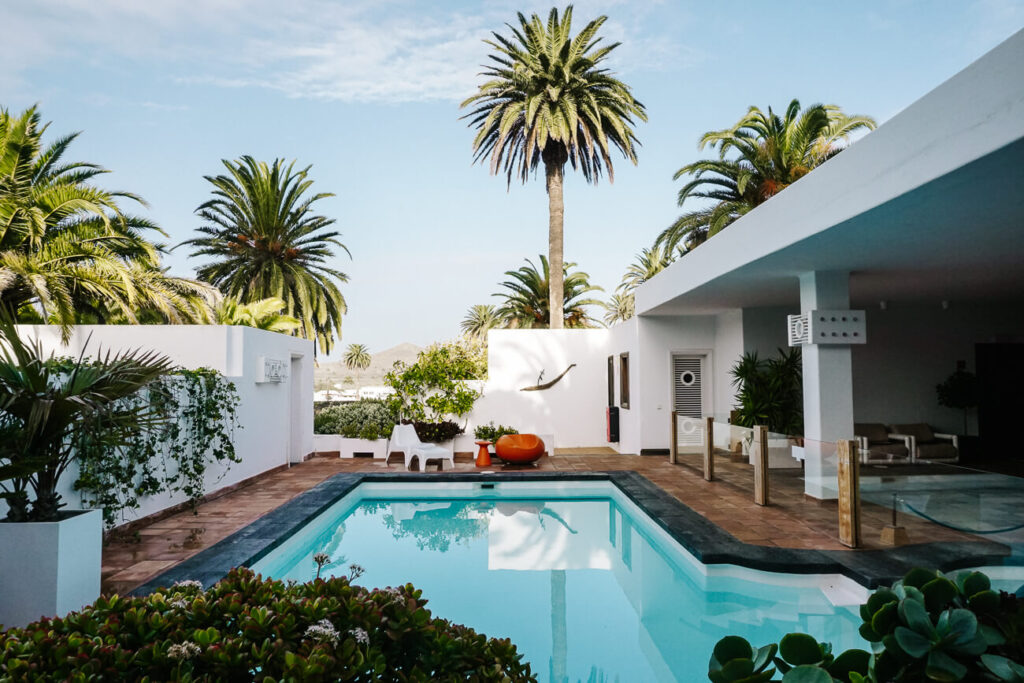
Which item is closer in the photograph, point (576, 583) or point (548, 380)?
point (576, 583)

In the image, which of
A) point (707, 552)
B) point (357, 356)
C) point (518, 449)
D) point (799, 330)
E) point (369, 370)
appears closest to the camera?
point (707, 552)

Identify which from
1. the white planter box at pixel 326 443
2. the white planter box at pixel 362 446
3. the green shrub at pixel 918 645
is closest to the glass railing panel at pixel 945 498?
the green shrub at pixel 918 645

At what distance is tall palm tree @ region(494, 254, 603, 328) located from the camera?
24.2 m

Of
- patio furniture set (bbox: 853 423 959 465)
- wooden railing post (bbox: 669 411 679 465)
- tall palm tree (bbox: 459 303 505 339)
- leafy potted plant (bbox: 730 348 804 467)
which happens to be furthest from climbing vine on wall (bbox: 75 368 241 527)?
tall palm tree (bbox: 459 303 505 339)

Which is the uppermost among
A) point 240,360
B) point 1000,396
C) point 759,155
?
point 759,155

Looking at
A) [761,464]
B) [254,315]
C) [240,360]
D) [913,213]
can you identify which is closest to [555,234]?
[254,315]

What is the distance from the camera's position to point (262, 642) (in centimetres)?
175

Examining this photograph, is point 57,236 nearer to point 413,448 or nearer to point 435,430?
point 413,448

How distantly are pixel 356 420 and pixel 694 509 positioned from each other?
932cm

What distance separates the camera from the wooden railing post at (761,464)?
8258 mm

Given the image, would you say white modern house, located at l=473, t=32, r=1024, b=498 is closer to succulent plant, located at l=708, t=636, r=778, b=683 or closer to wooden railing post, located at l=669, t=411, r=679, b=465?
wooden railing post, located at l=669, t=411, r=679, b=465

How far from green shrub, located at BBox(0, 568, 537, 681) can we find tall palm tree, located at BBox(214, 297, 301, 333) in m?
13.4

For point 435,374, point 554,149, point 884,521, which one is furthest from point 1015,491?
point 554,149

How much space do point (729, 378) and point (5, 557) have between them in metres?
11.9
